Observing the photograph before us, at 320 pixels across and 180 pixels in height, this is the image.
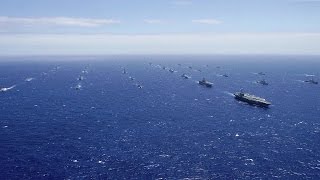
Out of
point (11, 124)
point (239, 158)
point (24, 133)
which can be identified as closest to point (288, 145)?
point (239, 158)

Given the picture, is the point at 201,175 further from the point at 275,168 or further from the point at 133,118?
the point at 133,118

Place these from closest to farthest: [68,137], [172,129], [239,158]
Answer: [239,158]
[68,137]
[172,129]

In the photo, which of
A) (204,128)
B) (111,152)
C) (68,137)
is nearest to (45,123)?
(68,137)

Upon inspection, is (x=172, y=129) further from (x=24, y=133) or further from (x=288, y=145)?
(x=24, y=133)

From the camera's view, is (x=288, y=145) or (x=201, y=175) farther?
(x=288, y=145)

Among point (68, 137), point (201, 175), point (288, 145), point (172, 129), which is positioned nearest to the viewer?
point (201, 175)

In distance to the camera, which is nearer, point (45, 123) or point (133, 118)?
point (45, 123)

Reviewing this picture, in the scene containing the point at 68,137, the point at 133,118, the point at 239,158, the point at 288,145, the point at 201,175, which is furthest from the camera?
the point at 133,118

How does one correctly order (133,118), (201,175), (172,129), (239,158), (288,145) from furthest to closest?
(133,118)
(172,129)
(288,145)
(239,158)
(201,175)
